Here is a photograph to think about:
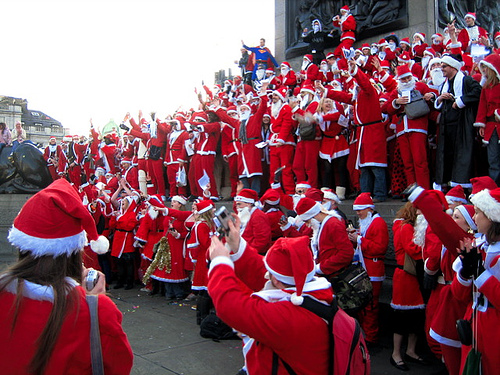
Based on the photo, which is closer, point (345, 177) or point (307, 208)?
point (307, 208)

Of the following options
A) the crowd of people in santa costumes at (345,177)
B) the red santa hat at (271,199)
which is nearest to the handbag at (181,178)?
the crowd of people in santa costumes at (345,177)

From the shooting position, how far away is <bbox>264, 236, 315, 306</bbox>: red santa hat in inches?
101

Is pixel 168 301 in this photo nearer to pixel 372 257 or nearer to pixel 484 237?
pixel 372 257

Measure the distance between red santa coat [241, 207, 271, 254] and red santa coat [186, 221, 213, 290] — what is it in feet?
A: 4.12

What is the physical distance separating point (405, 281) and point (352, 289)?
813 millimetres

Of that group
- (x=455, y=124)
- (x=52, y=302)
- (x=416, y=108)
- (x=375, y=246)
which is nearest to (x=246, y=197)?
(x=375, y=246)

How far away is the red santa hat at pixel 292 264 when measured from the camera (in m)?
2.56

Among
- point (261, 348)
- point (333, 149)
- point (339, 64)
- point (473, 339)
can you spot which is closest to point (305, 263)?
point (261, 348)

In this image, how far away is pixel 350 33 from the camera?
13930 millimetres

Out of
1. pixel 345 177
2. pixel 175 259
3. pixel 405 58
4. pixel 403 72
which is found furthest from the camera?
pixel 405 58

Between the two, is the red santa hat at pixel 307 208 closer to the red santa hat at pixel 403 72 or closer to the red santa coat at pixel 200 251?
the red santa coat at pixel 200 251

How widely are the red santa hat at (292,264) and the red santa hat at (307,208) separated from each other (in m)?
2.75

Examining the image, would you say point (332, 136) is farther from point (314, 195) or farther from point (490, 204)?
point (490, 204)

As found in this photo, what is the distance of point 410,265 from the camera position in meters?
5.27
